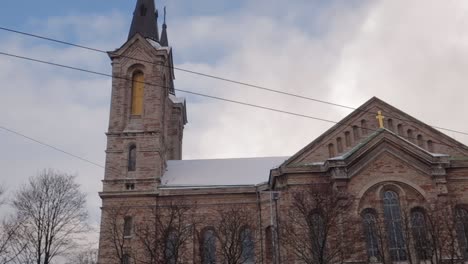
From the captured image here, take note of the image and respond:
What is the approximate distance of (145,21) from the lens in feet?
149

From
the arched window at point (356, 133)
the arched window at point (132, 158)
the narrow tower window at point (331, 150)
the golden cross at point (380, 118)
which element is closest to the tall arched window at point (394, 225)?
the narrow tower window at point (331, 150)

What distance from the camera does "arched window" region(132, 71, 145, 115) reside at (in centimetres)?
4097

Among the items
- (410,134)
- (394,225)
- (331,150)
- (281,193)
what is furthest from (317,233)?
(410,134)

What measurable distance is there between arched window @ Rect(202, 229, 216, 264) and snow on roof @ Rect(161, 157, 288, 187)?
4319 mm

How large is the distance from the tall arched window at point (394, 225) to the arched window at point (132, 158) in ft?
66.8

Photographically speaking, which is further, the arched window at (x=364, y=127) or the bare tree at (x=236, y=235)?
the arched window at (x=364, y=127)

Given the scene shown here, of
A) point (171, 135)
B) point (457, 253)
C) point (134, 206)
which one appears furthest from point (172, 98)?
point (457, 253)

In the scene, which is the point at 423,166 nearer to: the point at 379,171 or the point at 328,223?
the point at 379,171

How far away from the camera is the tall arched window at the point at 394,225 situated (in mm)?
27672

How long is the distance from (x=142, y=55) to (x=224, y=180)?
1347cm

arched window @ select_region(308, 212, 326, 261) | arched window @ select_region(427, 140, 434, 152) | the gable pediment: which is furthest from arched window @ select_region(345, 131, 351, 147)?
arched window @ select_region(308, 212, 326, 261)

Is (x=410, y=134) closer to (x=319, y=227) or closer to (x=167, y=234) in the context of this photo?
(x=319, y=227)

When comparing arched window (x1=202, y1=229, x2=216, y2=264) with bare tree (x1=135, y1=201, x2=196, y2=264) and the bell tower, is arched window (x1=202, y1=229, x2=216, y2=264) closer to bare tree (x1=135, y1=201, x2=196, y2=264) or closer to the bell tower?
bare tree (x1=135, y1=201, x2=196, y2=264)

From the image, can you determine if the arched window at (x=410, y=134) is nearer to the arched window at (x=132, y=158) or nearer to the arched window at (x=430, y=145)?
the arched window at (x=430, y=145)
